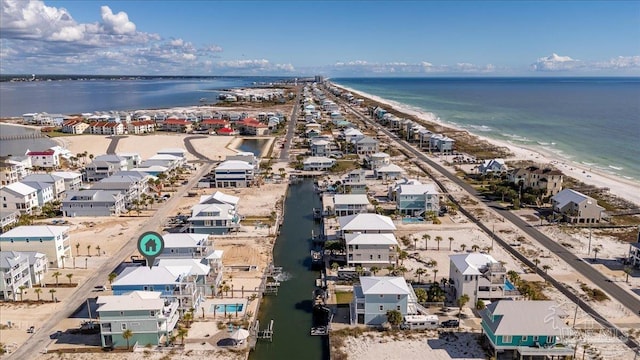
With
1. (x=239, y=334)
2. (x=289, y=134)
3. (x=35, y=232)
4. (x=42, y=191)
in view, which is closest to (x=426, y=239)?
(x=239, y=334)

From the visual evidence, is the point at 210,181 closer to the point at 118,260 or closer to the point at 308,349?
the point at 118,260

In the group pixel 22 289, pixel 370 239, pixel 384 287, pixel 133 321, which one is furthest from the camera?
pixel 370 239

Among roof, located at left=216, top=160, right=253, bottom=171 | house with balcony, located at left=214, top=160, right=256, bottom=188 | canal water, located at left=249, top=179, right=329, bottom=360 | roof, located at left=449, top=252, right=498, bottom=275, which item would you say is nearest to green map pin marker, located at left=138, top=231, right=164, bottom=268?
canal water, located at left=249, top=179, right=329, bottom=360

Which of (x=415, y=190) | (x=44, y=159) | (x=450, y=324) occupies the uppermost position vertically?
(x=44, y=159)

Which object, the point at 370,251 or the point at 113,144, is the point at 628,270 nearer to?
the point at 370,251

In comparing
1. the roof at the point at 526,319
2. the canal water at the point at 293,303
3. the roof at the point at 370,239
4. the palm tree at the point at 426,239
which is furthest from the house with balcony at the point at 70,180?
the roof at the point at 526,319
